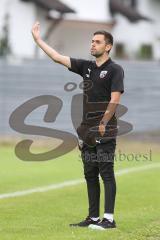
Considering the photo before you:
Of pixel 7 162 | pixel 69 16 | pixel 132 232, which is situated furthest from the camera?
pixel 69 16

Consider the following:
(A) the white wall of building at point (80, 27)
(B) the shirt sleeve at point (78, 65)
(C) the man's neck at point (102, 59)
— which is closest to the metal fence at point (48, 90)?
(A) the white wall of building at point (80, 27)

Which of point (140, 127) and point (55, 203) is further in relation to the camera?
point (140, 127)

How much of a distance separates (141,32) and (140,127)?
1774 centimetres

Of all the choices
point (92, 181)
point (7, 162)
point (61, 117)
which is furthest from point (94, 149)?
point (61, 117)

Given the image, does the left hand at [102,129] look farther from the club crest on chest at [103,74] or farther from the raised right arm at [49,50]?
the raised right arm at [49,50]

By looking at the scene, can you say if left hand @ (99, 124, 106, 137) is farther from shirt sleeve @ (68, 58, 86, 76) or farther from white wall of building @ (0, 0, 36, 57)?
white wall of building @ (0, 0, 36, 57)

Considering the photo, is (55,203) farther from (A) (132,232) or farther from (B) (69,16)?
(B) (69,16)

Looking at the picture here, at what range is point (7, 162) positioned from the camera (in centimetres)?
1938

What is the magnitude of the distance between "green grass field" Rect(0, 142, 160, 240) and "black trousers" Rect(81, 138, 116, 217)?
39cm

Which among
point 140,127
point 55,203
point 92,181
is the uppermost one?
point 92,181

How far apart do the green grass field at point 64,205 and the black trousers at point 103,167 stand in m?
0.39

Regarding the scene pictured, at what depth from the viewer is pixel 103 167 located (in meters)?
9.79

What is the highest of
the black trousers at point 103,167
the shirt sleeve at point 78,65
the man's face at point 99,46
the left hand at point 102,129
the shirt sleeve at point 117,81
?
the man's face at point 99,46

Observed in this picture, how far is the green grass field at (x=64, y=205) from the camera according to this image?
952 centimetres
